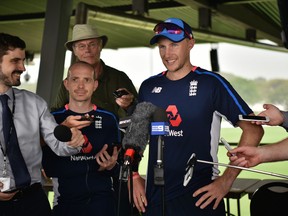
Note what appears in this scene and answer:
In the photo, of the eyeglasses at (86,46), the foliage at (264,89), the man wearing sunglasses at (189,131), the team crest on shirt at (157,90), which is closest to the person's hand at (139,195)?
the man wearing sunglasses at (189,131)

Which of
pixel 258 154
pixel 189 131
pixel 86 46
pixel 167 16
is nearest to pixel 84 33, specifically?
pixel 86 46

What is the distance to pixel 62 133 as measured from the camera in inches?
79.0

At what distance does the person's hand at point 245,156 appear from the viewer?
6.42 ft

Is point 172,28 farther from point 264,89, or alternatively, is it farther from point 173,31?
point 264,89

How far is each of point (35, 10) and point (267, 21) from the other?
6.36 metres

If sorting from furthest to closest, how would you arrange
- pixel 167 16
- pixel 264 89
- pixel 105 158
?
1. pixel 264 89
2. pixel 167 16
3. pixel 105 158

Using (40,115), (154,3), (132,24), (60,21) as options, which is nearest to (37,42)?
(154,3)

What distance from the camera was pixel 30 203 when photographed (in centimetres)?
220

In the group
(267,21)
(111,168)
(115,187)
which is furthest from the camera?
(267,21)

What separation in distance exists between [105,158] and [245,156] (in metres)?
0.88

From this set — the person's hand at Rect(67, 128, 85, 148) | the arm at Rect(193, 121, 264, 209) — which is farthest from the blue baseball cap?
the person's hand at Rect(67, 128, 85, 148)

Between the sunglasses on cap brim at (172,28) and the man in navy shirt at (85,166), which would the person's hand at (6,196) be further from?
the sunglasses on cap brim at (172,28)

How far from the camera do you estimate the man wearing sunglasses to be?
2.11 m

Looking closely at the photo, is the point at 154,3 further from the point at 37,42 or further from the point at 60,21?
the point at 37,42
